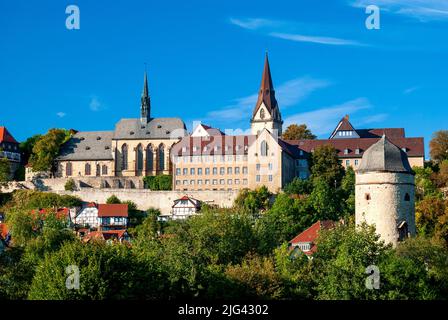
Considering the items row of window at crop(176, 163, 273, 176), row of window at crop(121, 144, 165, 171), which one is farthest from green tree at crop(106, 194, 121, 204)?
row of window at crop(121, 144, 165, 171)

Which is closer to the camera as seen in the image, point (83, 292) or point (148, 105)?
point (83, 292)

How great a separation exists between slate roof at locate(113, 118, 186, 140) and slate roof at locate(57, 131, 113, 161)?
1.85 m

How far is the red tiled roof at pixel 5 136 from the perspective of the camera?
115 metres

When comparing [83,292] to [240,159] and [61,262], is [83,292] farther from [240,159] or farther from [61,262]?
[240,159]

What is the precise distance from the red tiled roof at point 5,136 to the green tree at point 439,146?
49488 mm

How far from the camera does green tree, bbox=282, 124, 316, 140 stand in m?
110

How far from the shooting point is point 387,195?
5400cm

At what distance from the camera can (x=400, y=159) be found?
2175 inches

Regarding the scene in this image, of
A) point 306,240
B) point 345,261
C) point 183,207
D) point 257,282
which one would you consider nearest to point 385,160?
point 345,261

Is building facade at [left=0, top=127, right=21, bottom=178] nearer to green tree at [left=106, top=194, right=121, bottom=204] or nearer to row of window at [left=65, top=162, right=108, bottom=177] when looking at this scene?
row of window at [left=65, top=162, right=108, bottom=177]

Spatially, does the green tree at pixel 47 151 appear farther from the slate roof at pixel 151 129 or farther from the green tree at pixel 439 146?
the green tree at pixel 439 146

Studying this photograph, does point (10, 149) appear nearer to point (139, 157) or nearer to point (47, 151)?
point (47, 151)
